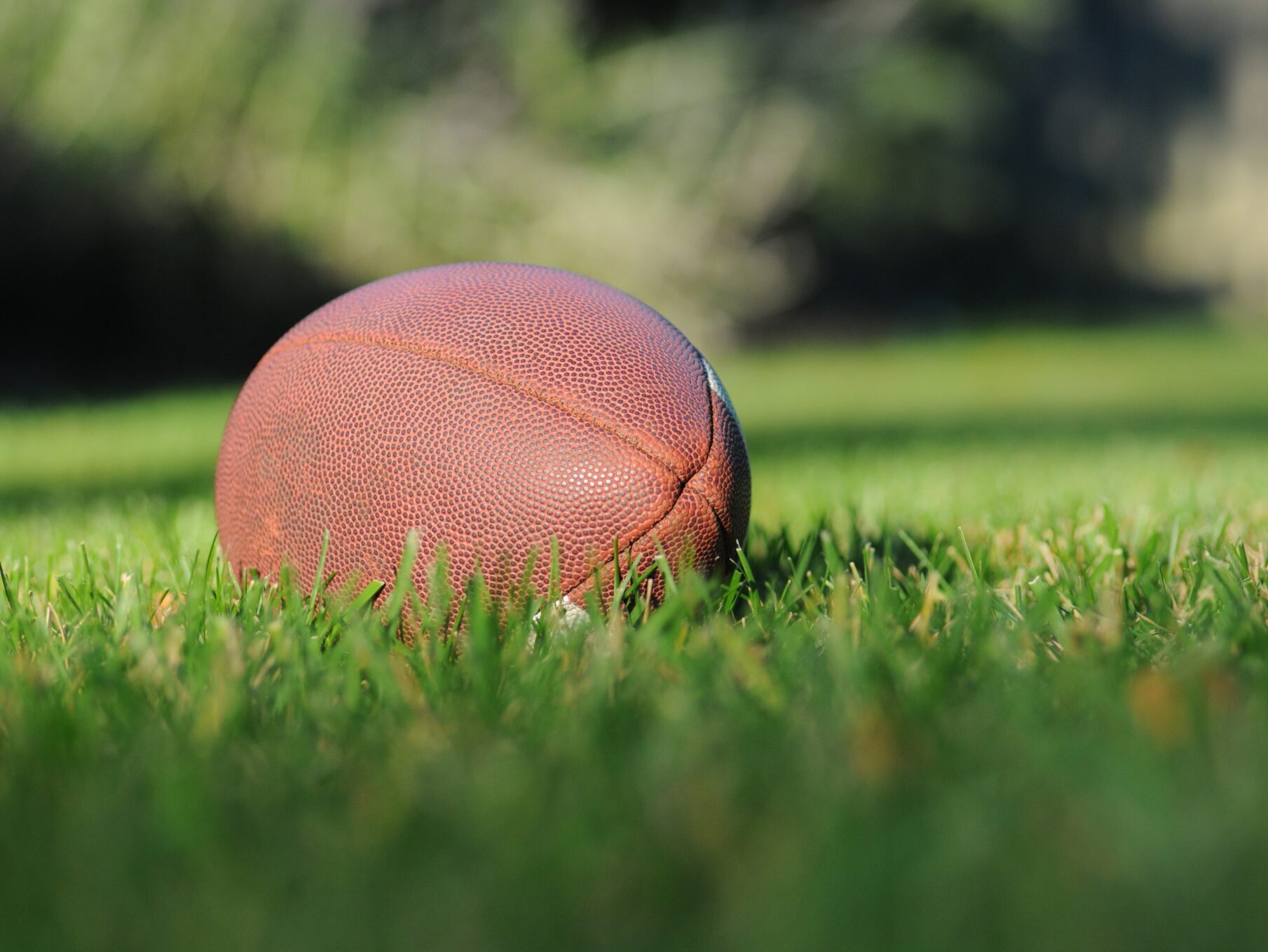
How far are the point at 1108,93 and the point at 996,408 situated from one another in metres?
10.1

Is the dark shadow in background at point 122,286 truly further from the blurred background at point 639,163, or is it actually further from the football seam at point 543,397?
the football seam at point 543,397

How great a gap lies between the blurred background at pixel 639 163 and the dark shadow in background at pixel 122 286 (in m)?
0.02

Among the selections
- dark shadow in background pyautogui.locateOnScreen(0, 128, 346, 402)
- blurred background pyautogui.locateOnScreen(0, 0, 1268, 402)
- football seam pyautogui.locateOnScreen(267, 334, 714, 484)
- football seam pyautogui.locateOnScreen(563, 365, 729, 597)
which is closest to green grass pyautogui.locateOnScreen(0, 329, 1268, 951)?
football seam pyautogui.locateOnScreen(563, 365, 729, 597)

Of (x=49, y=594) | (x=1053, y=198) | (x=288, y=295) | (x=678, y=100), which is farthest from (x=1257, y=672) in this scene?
(x=1053, y=198)

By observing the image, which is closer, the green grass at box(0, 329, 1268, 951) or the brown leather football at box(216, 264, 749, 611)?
the green grass at box(0, 329, 1268, 951)

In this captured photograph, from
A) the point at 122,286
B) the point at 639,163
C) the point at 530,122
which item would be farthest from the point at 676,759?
the point at 639,163

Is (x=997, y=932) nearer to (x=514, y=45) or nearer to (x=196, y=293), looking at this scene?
(x=196, y=293)

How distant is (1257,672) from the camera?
1646mm

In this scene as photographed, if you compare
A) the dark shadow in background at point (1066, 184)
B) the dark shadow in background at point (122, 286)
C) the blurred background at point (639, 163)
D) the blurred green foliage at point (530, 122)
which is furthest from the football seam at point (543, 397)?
the dark shadow in background at point (1066, 184)

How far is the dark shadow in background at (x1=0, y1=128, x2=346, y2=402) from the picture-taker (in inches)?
311

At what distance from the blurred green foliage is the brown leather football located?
6.63m

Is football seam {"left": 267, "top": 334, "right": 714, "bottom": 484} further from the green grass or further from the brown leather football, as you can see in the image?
the green grass

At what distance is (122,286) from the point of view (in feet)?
28.0

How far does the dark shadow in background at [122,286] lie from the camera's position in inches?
311
